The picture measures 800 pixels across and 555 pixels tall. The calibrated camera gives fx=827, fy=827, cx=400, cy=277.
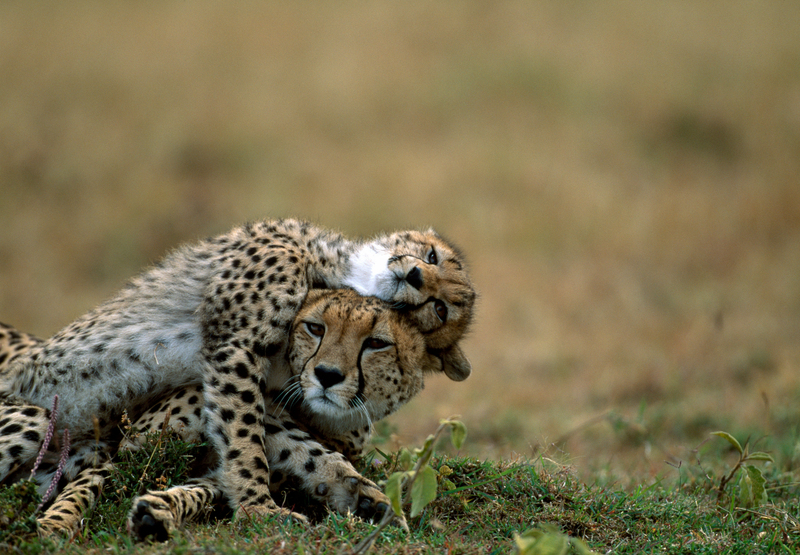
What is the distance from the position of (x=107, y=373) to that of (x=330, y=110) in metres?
7.84

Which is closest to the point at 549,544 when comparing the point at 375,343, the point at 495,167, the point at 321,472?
the point at 321,472

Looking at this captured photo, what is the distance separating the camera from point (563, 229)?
864 centimetres

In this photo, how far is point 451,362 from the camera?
3.34 metres

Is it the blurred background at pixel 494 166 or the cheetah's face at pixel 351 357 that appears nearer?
the cheetah's face at pixel 351 357

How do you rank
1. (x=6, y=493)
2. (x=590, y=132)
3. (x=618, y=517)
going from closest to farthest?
(x=6, y=493) < (x=618, y=517) < (x=590, y=132)

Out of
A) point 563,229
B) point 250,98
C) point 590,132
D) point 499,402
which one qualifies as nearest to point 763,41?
point 590,132

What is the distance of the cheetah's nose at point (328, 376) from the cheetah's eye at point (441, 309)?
1.52 ft

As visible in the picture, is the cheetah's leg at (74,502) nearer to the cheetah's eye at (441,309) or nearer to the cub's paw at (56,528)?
the cub's paw at (56,528)

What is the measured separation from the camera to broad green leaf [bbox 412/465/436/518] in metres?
2.07

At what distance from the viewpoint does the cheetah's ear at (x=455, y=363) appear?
3316mm

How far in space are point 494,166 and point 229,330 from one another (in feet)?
23.0

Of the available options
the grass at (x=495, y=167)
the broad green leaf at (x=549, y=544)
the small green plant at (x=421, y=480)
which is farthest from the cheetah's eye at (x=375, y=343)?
the grass at (x=495, y=167)

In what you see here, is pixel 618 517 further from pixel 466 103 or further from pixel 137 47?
pixel 137 47

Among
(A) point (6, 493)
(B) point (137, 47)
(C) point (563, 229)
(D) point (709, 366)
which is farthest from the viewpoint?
(B) point (137, 47)
